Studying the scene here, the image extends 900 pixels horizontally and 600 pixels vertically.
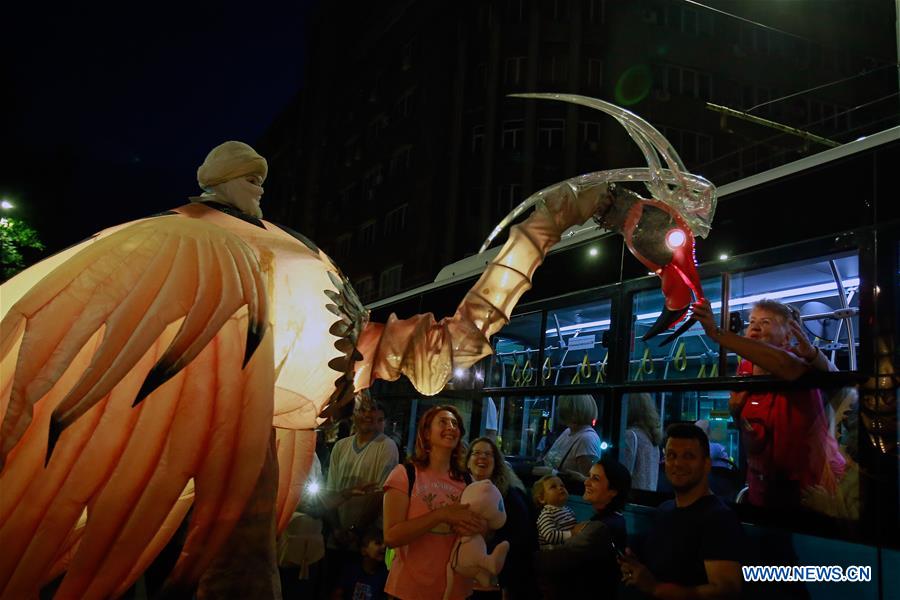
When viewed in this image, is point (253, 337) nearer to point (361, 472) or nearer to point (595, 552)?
point (595, 552)

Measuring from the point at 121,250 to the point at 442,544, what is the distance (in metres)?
2.99

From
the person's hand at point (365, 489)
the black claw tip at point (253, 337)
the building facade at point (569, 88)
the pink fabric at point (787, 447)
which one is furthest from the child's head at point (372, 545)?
the building facade at point (569, 88)

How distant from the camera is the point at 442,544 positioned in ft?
12.4

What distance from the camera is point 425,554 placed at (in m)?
3.76

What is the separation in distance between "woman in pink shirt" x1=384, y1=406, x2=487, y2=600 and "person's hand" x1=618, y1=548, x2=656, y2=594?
820 mm

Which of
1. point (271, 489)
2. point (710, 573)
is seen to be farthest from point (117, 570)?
point (710, 573)

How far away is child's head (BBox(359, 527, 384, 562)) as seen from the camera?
200 inches

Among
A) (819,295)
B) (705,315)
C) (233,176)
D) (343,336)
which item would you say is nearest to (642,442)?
(819,295)

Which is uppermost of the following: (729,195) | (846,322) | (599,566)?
(729,195)

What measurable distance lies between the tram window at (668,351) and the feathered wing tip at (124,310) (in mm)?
3487

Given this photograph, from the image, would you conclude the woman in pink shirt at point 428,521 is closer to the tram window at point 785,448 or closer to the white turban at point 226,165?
the tram window at point 785,448

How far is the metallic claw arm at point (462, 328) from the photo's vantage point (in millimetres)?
1809

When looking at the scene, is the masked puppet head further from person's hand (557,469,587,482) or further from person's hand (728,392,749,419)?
person's hand (557,469,587,482)

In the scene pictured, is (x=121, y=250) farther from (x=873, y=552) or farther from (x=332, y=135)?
(x=332, y=135)
